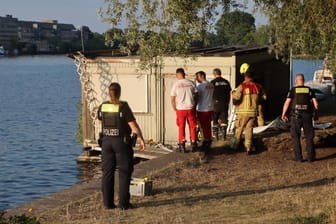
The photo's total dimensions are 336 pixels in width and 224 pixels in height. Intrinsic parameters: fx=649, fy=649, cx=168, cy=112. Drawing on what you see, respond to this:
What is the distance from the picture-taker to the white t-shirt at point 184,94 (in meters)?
12.6

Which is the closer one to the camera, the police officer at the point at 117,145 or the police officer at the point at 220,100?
the police officer at the point at 117,145

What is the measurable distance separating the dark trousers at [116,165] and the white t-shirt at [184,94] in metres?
4.13

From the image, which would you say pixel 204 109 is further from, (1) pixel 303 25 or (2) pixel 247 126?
(1) pixel 303 25

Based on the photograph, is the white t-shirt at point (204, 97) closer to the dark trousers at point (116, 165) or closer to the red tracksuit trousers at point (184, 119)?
the red tracksuit trousers at point (184, 119)

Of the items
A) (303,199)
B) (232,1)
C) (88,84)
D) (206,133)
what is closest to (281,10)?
(232,1)

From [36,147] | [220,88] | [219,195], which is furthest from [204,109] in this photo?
[36,147]

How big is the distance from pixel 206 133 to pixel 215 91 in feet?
6.95

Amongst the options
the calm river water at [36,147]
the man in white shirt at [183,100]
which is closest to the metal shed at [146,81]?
the calm river water at [36,147]

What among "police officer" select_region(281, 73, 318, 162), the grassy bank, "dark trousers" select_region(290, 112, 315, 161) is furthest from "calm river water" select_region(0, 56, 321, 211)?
the grassy bank

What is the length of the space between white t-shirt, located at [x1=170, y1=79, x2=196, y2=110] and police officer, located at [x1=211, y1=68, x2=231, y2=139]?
2248 millimetres

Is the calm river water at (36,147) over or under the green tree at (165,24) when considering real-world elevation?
under

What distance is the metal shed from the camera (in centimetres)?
1873

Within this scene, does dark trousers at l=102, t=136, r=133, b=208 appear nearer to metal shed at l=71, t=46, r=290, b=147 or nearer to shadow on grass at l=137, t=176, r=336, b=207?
shadow on grass at l=137, t=176, r=336, b=207

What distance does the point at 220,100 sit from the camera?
49.4ft
